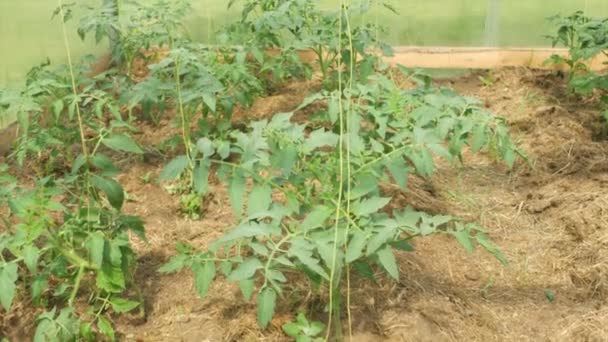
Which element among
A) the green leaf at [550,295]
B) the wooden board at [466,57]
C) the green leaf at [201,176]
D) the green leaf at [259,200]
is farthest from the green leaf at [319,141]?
the wooden board at [466,57]

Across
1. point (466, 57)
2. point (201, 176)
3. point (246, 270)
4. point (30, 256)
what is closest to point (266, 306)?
point (246, 270)

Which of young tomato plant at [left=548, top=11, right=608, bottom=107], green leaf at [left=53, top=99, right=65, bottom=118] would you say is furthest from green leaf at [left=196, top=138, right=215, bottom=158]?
young tomato plant at [left=548, top=11, right=608, bottom=107]

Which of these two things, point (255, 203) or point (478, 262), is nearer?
point (255, 203)

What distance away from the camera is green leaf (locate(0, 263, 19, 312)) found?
5.71ft

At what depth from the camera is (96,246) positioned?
187 centimetres

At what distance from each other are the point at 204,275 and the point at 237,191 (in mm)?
241

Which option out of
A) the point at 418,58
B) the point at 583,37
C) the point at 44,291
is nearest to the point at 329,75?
the point at 418,58

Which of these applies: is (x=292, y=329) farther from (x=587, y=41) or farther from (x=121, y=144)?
(x=587, y=41)

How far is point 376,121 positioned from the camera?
2170mm

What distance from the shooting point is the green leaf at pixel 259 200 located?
1.75 m

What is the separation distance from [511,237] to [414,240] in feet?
1.30

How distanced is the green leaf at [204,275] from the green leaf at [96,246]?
24 cm

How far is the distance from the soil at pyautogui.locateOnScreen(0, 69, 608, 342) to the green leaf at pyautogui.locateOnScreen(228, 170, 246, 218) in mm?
465

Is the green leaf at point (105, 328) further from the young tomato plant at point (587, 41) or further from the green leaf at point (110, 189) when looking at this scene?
the young tomato plant at point (587, 41)
